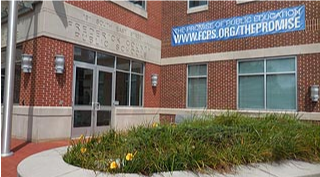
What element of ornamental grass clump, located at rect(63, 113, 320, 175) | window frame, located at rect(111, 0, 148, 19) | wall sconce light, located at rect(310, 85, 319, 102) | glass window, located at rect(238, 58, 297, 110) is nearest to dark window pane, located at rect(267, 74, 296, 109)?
glass window, located at rect(238, 58, 297, 110)

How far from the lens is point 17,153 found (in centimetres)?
739

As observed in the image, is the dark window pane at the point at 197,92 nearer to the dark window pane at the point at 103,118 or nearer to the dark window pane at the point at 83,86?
the dark window pane at the point at 103,118

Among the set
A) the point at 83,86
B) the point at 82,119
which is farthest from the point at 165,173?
the point at 83,86

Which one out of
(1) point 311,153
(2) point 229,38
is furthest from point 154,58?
(1) point 311,153

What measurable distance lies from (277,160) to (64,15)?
27.4ft

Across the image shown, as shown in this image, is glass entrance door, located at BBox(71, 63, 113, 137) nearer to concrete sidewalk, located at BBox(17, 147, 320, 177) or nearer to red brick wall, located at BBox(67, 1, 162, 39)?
red brick wall, located at BBox(67, 1, 162, 39)

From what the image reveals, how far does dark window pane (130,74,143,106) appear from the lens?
13.5m

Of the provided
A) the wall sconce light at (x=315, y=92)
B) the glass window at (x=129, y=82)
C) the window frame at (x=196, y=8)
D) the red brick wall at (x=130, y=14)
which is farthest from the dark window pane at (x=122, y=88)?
the wall sconce light at (x=315, y=92)

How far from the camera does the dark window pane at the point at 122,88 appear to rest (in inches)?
495

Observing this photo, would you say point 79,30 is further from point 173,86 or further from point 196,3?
point 196,3

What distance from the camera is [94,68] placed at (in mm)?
11188

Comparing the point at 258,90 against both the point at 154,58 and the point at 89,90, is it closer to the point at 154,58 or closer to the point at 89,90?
the point at 154,58

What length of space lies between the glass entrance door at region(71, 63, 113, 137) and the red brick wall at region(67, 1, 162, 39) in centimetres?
232

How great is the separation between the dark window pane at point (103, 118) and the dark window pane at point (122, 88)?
92cm
